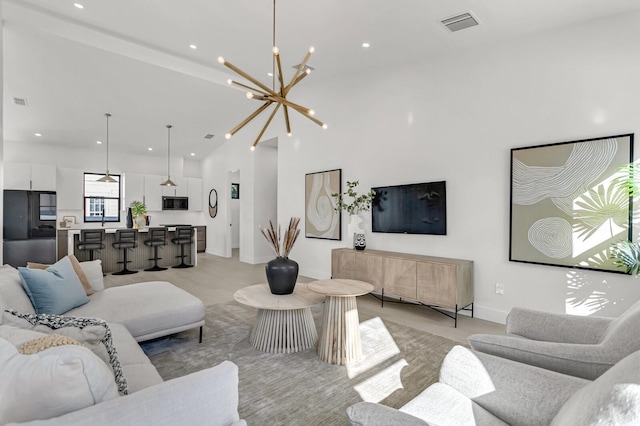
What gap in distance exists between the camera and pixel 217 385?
112 centimetres

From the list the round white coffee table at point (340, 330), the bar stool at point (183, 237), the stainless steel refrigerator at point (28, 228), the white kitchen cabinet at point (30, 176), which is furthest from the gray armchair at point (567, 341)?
the white kitchen cabinet at point (30, 176)

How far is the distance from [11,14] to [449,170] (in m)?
5.85

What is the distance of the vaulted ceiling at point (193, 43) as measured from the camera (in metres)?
3.47

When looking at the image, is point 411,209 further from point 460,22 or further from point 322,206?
point 460,22

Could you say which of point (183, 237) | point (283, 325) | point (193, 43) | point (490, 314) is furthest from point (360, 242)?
point (183, 237)

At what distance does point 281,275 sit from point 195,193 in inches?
312

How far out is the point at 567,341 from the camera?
195cm

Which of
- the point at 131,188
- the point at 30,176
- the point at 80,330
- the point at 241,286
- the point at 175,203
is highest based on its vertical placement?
the point at 30,176

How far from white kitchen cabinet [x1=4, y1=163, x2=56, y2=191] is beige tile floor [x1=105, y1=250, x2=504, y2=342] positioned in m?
2.86

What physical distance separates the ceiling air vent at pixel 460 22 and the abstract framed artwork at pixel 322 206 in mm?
2711

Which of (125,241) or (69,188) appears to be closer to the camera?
(125,241)

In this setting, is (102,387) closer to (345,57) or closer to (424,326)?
(424,326)

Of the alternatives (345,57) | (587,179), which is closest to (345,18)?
(345,57)

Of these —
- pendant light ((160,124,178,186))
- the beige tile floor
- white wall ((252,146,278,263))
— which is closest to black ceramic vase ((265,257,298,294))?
the beige tile floor
